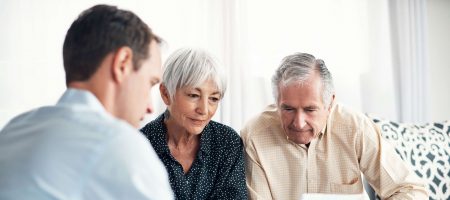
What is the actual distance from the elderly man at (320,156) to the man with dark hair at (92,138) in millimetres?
1086

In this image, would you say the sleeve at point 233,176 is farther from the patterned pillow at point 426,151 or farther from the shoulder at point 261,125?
the patterned pillow at point 426,151

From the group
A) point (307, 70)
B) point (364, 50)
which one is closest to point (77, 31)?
point (307, 70)

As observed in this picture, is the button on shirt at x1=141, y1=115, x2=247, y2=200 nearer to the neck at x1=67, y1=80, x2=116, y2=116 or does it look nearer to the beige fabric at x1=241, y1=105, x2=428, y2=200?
the beige fabric at x1=241, y1=105, x2=428, y2=200

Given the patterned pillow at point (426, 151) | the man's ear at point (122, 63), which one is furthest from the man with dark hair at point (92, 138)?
the patterned pillow at point (426, 151)

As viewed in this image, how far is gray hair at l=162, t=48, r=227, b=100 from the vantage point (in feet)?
6.23

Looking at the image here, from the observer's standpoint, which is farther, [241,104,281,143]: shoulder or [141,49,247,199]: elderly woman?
[241,104,281,143]: shoulder

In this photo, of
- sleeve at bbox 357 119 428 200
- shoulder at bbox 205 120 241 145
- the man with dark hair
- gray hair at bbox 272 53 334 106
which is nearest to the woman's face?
shoulder at bbox 205 120 241 145

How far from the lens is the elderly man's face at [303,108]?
6.60 ft

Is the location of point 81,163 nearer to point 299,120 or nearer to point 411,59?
point 299,120

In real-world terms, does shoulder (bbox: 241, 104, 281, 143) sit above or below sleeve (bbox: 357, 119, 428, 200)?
above

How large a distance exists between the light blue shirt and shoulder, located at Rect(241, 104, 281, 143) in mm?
1258

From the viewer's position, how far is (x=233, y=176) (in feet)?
6.48

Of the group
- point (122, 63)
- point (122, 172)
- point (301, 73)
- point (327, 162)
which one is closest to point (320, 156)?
point (327, 162)

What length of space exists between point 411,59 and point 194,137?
167cm
